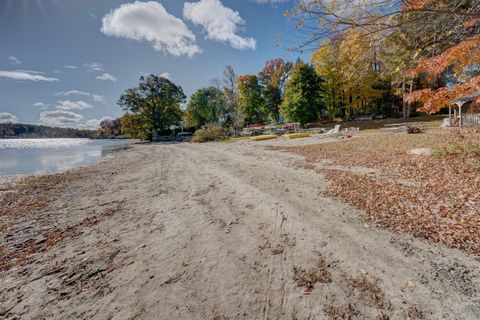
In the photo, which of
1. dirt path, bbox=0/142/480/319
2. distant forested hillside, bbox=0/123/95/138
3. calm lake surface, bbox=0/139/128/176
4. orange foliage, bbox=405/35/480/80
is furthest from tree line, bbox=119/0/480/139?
distant forested hillside, bbox=0/123/95/138

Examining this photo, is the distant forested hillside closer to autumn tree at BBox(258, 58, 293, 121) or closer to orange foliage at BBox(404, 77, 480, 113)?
autumn tree at BBox(258, 58, 293, 121)

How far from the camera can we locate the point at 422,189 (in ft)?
15.4

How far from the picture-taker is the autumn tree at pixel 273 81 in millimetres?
39938

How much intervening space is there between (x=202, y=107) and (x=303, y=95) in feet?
84.7

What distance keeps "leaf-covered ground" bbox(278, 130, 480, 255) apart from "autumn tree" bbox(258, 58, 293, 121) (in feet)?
112

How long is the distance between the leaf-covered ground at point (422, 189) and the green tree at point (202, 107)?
1577 inches

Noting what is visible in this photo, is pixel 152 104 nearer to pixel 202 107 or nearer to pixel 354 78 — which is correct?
pixel 202 107

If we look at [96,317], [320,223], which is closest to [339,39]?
[320,223]

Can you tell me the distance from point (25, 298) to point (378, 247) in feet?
15.5

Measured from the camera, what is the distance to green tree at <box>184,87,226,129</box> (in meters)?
45.2

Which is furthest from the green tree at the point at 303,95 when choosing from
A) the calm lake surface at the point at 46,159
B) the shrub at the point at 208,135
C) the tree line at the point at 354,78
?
the calm lake surface at the point at 46,159

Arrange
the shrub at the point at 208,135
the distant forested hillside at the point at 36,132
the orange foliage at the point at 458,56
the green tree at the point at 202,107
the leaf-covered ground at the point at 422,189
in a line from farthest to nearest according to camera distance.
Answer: the distant forested hillside at the point at 36,132 < the green tree at the point at 202,107 < the shrub at the point at 208,135 < the orange foliage at the point at 458,56 < the leaf-covered ground at the point at 422,189

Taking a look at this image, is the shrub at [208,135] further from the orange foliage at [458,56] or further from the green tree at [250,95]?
the orange foliage at [458,56]

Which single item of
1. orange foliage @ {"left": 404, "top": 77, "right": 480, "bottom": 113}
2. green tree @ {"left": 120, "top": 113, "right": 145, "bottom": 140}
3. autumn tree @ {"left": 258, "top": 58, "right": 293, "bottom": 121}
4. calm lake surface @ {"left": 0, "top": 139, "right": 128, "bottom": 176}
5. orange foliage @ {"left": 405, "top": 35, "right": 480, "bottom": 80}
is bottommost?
calm lake surface @ {"left": 0, "top": 139, "right": 128, "bottom": 176}
